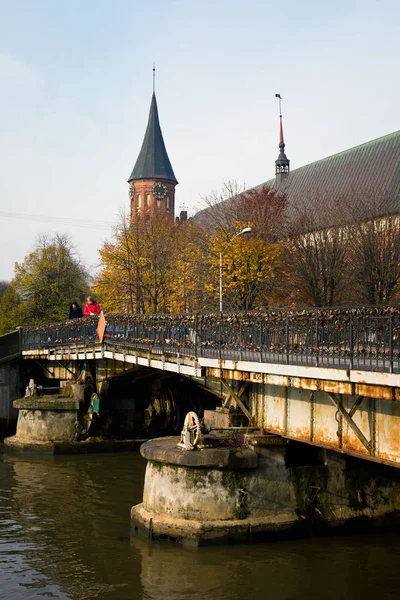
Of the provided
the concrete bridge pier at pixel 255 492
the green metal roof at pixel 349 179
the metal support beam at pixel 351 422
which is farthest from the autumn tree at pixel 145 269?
the metal support beam at pixel 351 422

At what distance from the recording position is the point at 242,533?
16297 mm

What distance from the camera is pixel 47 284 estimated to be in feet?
196

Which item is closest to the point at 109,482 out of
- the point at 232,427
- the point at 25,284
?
the point at 232,427

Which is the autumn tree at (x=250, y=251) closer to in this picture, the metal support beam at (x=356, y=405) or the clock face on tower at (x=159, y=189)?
the metal support beam at (x=356, y=405)

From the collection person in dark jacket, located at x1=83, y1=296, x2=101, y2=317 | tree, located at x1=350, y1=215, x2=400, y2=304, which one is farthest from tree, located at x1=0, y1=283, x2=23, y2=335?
tree, located at x1=350, y1=215, x2=400, y2=304

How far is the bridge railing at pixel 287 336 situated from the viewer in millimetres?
13273

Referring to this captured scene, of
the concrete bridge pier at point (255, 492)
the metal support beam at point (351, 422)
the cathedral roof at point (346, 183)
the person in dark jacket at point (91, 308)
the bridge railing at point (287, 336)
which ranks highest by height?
the cathedral roof at point (346, 183)

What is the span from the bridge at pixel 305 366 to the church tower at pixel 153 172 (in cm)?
7734

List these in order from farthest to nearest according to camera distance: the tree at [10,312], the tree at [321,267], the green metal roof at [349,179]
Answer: the tree at [10,312]
the green metal roof at [349,179]
the tree at [321,267]

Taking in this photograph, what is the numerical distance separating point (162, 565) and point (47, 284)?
152 ft

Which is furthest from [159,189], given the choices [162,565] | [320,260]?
[162,565]

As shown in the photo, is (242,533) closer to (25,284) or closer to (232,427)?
(232,427)

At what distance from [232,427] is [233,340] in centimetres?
207

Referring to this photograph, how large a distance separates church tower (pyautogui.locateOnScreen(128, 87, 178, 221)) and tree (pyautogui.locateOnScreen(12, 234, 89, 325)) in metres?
37.5
